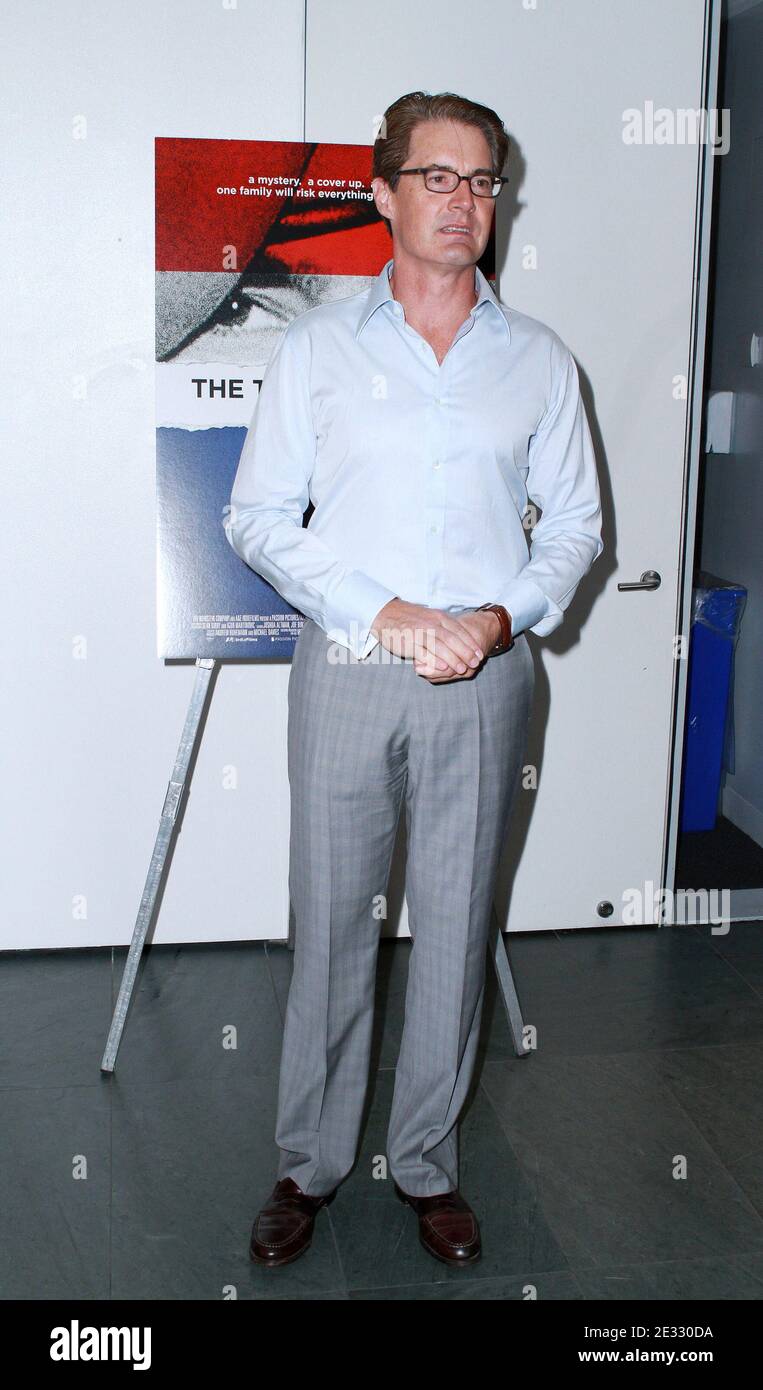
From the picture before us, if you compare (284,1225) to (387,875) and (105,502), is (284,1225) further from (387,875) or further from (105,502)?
(105,502)

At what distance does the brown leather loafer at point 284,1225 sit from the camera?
226cm

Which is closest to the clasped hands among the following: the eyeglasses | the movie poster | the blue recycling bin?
the eyeglasses

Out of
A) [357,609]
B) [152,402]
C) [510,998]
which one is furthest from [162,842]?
[152,402]

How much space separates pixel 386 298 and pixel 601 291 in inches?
48.4

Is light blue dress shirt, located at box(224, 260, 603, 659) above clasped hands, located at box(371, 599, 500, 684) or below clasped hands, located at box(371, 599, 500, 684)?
above

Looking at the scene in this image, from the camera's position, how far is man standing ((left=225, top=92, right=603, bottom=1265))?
6.91 feet

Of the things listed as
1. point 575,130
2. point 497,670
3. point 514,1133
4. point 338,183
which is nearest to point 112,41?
point 338,183

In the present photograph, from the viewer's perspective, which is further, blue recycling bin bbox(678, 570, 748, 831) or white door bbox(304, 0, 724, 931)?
blue recycling bin bbox(678, 570, 748, 831)

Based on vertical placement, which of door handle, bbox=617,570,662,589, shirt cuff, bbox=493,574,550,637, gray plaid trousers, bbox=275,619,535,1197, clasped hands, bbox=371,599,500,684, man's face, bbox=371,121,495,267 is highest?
man's face, bbox=371,121,495,267

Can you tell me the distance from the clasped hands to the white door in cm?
136

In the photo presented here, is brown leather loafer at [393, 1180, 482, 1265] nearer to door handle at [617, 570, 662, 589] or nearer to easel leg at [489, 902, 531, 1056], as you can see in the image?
easel leg at [489, 902, 531, 1056]

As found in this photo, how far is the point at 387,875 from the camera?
2.27 meters
